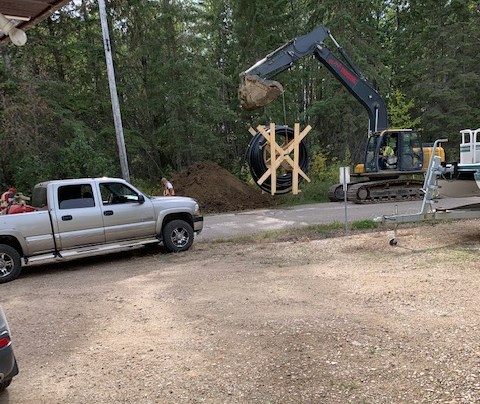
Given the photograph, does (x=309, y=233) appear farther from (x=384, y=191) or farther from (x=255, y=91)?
(x=384, y=191)

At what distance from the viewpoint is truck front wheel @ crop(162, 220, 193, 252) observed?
10305 millimetres

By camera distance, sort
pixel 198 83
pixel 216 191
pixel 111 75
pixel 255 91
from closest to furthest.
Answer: pixel 255 91
pixel 111 75
pixel 216 191
pixel 198 83

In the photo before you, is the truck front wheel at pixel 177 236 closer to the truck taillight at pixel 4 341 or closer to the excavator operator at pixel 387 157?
the truck taillight at pixel 4 341

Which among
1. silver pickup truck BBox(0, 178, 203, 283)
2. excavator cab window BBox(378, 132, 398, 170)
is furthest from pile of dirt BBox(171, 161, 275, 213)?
silver pickup truck BBox(0, 178, 203, 283)

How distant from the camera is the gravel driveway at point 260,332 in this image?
371 cm

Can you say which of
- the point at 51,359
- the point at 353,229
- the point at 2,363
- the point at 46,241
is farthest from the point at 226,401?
the point at 353,229

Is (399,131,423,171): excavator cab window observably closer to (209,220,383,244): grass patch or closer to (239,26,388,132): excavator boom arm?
(239,26,388,132): excavator boom arm

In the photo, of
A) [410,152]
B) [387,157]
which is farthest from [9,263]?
[410,152]

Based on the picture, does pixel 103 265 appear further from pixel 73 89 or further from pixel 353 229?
pixel 73 89

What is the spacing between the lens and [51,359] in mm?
4547

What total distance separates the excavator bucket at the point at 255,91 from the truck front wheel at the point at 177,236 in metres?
6.10

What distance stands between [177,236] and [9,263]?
3.46 meters

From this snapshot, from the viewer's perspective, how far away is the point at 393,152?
18375 millimetres

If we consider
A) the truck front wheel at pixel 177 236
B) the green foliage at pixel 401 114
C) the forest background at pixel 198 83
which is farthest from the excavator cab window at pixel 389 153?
the truck front wheel at pixel 177 236
